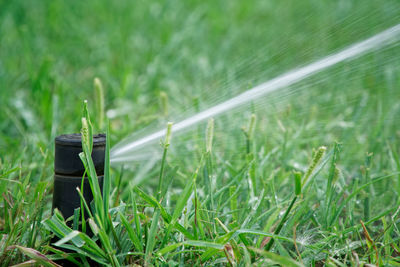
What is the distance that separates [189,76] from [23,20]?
1447mm

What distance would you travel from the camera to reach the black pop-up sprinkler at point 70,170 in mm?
925

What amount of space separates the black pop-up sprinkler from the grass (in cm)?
4

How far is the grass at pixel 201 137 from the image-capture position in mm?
977

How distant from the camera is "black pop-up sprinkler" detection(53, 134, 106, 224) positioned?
3.04 feet

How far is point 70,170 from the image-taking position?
0.94 meters

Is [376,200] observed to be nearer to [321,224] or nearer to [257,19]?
[321,224]

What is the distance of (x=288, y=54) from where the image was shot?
176 cm

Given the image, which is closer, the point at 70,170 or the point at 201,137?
the point at 70,170

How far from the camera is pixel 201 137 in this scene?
162 cm

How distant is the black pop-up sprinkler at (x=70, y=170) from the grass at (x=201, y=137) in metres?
0.04

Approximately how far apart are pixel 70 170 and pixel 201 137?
76 centimetres

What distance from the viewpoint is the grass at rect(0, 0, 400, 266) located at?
3.21 ft

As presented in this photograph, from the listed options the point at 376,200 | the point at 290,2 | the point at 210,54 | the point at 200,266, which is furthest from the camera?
the point at 290,2

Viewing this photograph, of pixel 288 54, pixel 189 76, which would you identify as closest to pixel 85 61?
pixel 189 76
